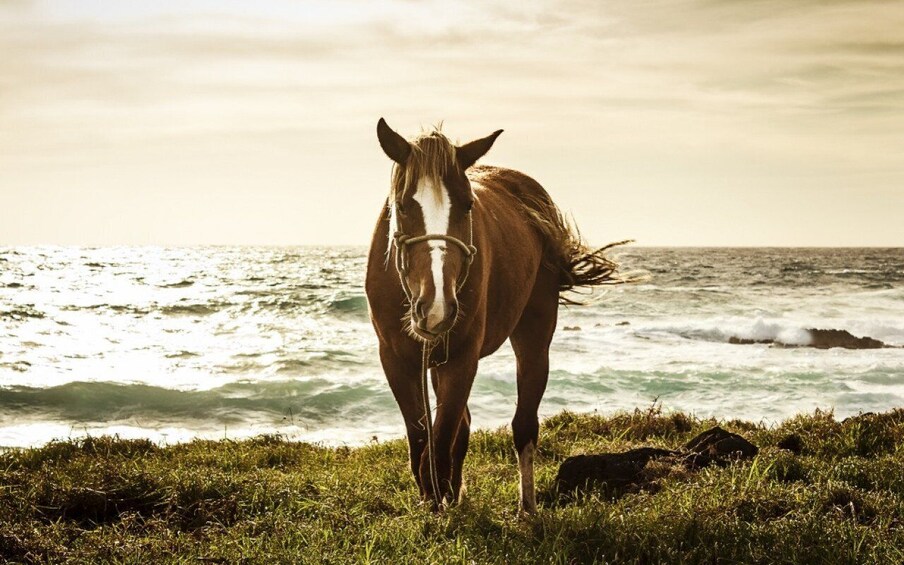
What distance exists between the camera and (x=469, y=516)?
4445 millimetres

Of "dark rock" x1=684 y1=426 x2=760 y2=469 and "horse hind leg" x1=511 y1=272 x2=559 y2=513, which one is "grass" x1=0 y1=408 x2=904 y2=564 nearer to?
"dark rock" x1=684 y1=426 x2=760 y2=469

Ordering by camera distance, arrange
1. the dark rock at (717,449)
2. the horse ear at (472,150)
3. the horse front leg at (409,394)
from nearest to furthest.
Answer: the horse ear at (472,150)
the horse front leg at (409,394)
the dark rock at (717,449)

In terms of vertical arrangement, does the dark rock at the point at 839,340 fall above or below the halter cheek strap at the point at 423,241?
below

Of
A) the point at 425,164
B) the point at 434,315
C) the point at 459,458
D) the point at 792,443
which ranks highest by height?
the point at 425,164

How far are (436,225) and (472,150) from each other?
2.00 ft

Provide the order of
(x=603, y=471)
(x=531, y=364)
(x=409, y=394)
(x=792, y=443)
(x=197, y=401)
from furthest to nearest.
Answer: (x=197, y=401) → (x=792, y=443) → (x=603, y=471) → (x=531, y=364) → (x=409, y=394)

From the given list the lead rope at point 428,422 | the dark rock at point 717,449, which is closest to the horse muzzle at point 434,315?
the lead rope at point 428,422

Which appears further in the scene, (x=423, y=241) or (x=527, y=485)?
(x=527, y=485)

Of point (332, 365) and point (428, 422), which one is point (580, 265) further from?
point (332, 365)

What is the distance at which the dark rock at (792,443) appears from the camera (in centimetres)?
712

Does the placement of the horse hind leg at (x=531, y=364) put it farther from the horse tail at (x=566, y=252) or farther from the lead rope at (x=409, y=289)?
the lead rope at (x=409, y=289)

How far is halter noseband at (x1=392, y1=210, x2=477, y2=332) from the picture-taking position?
392 centimetres

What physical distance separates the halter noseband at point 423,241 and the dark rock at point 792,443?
438 cm

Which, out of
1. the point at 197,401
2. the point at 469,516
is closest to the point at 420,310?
the point at 469,516
